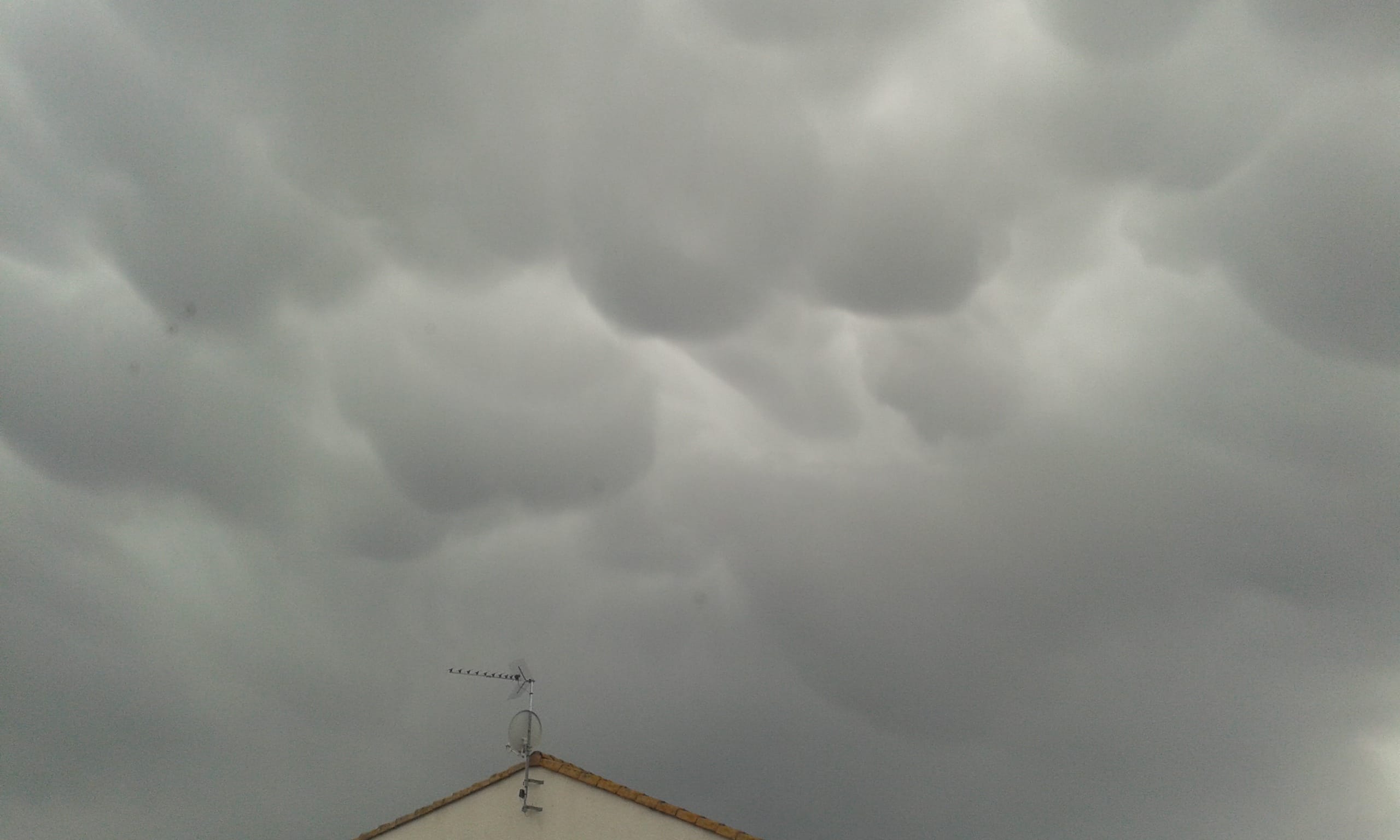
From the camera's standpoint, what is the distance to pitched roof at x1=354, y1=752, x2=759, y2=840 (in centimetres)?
2225

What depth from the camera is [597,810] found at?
2233cm

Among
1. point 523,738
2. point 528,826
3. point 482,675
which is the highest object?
point 482,675

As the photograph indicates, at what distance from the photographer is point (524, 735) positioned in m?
22.4

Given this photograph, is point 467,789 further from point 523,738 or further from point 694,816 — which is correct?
point 694,816

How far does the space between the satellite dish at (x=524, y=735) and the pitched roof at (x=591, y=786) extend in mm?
319

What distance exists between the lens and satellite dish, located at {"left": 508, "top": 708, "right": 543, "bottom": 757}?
22.4 metres

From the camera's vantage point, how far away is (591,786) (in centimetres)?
2255

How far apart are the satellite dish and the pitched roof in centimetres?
32

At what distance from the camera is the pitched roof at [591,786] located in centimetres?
2225

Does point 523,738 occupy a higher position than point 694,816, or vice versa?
point 523,738

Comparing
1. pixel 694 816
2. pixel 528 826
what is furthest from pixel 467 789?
pixel 694 816

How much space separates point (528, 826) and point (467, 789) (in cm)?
161

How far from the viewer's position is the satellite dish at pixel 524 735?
2239cm

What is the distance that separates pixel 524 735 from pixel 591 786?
1776 mm
